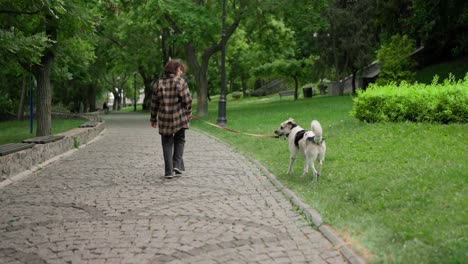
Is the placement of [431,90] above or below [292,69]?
below

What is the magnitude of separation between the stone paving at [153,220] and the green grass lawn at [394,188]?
1.61ft

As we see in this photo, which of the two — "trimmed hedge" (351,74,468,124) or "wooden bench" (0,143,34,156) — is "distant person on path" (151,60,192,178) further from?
"trimmed hedge" (351,74,468,124)

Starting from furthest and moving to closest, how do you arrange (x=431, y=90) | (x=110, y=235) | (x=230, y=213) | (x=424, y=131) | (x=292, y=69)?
1. (x=292, y=69)
2. (x=431, y=90)
3. (x=424, y=131)
4. (x=230, y=213)
5. (x=110, y=235)

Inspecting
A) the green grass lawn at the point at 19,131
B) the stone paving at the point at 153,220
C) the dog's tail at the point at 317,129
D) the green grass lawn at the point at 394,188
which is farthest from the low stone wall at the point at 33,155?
the dog's tail at the point at 317,129

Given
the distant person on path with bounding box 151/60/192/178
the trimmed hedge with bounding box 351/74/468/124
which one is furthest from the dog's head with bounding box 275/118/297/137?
the trimmed hedge with bounding box 351/74/468/124

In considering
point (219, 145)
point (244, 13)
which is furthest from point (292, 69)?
point (219, 145)

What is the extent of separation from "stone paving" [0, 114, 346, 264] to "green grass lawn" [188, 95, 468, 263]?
19.3 inches

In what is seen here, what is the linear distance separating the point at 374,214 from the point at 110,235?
119 inches

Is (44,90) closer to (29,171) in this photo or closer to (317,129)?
(29,171)

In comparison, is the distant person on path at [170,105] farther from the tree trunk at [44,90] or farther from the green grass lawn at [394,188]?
the tree trunk at [44,90]

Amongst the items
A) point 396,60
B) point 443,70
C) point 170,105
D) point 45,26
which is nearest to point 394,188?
point 170,105

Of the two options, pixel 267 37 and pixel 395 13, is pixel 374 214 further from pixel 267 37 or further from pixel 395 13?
pixel 395 13

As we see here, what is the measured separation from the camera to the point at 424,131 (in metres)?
11.4

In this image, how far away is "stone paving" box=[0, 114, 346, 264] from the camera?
185 inches
